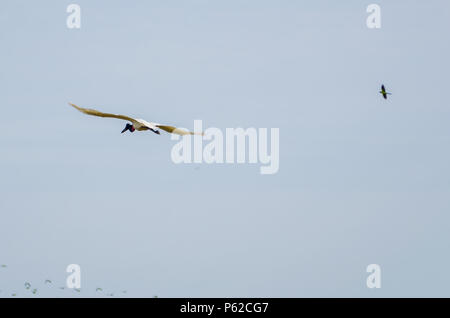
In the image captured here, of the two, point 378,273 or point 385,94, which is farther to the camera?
point 385,94

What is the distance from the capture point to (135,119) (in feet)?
182

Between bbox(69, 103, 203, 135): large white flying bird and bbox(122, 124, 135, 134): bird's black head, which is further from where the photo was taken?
bbox(122, 124, 135, 134): bird's black head

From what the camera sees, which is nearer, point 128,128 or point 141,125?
point 141,125

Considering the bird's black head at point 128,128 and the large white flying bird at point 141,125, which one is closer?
the large white flying bird at point 141,125

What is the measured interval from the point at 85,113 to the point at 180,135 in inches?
300
